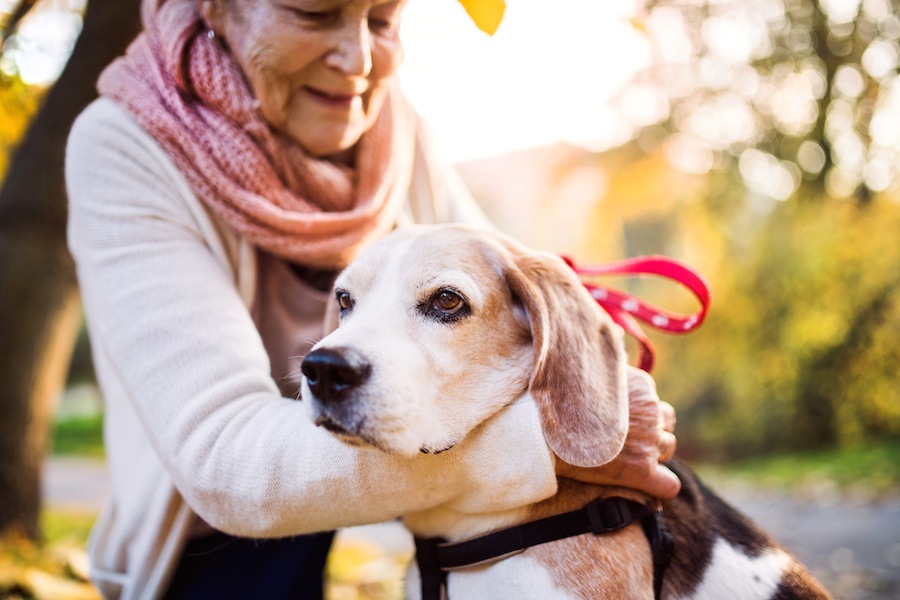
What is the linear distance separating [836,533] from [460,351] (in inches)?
192

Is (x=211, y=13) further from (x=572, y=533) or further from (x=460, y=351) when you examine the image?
(x=572, y=533)

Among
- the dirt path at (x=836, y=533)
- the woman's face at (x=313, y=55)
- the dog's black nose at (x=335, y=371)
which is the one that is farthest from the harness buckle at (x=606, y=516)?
the dirt path at (x=836, y=533)

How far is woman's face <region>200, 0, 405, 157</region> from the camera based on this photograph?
1.86m

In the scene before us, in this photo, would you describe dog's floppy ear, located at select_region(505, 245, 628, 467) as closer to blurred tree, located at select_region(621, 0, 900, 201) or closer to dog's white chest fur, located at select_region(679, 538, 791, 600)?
dog's white chest fur, located at select_region(679, 538, 791, 600)

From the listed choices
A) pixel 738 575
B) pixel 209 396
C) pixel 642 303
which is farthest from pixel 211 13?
pixel 738 575

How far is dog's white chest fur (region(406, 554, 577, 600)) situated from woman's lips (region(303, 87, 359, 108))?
4.39 ft

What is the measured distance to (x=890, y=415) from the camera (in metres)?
9.07

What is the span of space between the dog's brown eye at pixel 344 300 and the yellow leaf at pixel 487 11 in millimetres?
759

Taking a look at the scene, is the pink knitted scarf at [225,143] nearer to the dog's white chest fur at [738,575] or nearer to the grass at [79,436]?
the dog's white chest fur at [738,575]

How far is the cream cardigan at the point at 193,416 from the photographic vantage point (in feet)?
5.14

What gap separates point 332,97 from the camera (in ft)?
6.70

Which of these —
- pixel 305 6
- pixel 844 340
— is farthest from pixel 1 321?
pixel 844 340

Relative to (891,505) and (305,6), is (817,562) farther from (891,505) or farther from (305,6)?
(305,6)

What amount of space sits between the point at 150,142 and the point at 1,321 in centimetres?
223
